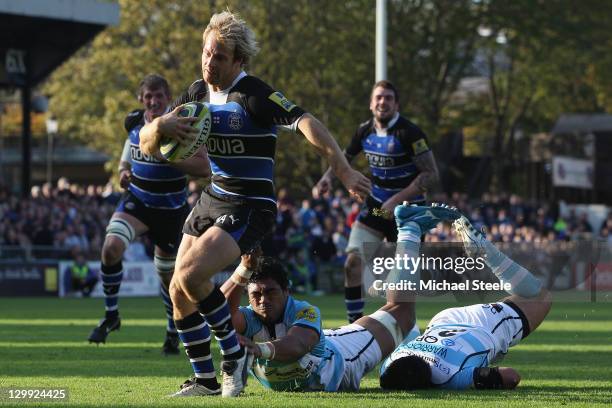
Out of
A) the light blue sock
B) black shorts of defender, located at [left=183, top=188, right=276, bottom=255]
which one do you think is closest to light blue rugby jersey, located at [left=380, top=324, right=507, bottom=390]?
the light blue sock

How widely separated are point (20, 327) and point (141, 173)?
506 centimetres

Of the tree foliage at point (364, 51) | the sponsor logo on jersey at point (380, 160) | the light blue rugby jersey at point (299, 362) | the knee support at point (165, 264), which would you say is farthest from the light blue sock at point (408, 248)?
the tree foliage at point (364, 51)

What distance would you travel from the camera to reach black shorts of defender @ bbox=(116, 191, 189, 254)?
12828 mm

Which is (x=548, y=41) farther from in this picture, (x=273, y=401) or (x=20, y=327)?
(x=273, y=401)

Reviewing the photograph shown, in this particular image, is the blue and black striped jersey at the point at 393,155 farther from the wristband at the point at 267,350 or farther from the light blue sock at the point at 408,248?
the wristband at the point at 267,350

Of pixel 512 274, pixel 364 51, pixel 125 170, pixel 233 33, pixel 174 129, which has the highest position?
pixel 364 51

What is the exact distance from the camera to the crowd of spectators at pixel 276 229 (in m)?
28.2

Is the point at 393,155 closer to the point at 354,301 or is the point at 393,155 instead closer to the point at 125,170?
the point at 354,301

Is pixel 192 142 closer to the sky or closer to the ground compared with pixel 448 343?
closer to the sky

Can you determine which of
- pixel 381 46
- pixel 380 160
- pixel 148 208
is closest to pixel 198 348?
pixel 148 208

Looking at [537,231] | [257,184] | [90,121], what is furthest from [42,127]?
[257,184]

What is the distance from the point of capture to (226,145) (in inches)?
336

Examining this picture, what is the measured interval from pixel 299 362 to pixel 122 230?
4551mm

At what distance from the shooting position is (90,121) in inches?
2175
